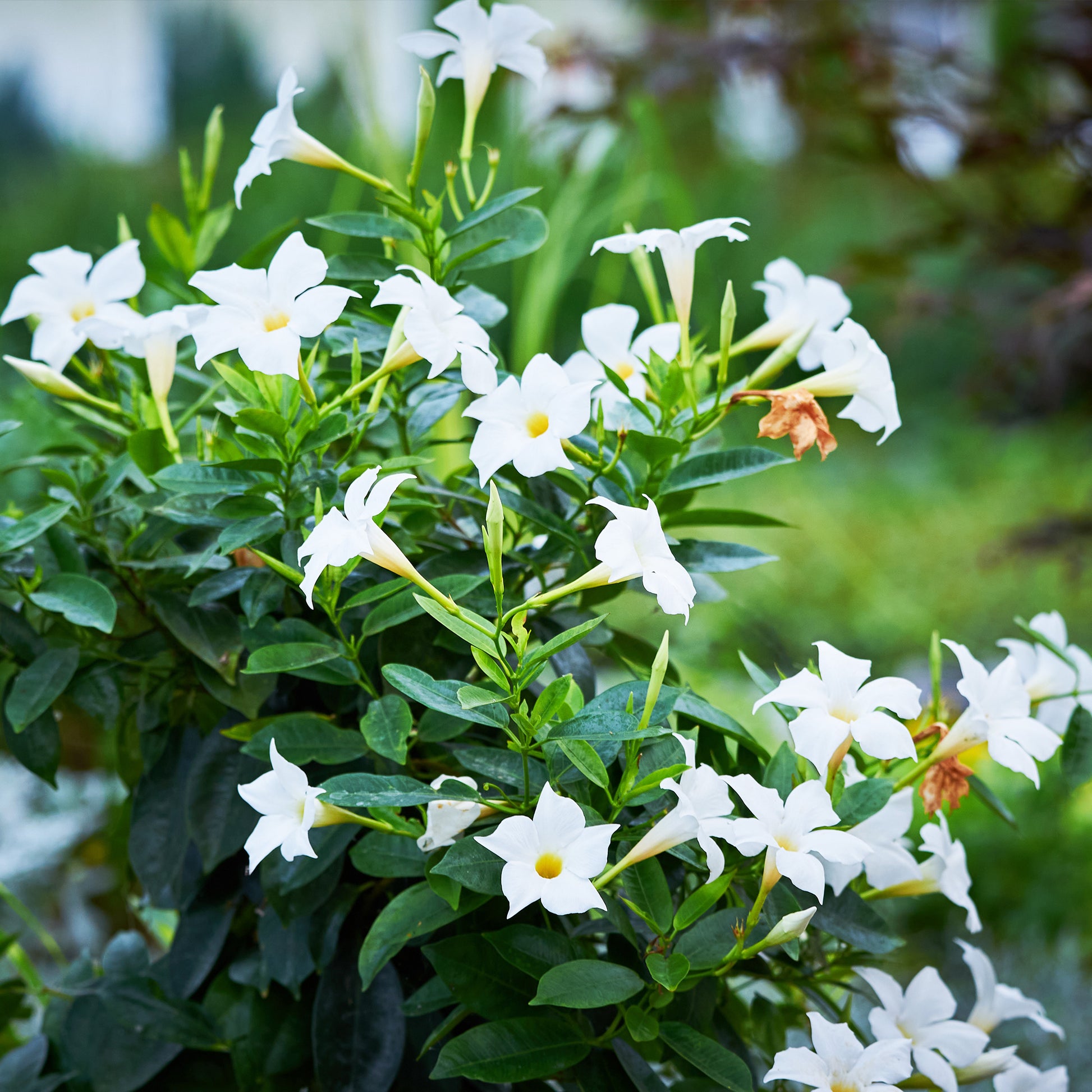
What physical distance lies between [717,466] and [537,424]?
13 centimetres

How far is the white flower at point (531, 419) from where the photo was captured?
0.48 meters

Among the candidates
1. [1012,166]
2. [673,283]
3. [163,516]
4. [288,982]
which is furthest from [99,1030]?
[1012,166]

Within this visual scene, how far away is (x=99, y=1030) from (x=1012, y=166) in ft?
7.49

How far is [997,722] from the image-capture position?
547mm

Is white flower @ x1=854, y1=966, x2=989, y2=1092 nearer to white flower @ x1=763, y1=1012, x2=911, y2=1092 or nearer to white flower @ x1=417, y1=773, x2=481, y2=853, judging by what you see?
white flower @ x1=763, y1=1012, x2=911, y2=1092

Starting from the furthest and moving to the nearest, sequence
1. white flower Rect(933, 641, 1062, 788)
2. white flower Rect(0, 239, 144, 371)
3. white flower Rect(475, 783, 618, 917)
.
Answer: white flower Rect(0, 239, 144, 371), white flower Rect(933, 641, 1062, 788), white flower Rect(475, 783, 618, 917)

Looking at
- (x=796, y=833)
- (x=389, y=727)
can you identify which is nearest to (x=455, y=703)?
(x=389, y=727)

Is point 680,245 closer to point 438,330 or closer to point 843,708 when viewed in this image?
point 438,330

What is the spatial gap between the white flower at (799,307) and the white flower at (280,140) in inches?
11.4

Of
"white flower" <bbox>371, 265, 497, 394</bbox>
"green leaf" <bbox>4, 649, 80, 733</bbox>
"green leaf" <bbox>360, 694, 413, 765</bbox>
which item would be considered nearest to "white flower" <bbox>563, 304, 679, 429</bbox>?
"white flower" <bbox>371, 265, 497, 394</bbox>

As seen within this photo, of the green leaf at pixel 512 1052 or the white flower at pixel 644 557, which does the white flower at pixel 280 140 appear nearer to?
the white flower at pixel 644 557

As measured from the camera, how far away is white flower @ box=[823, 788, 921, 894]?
554 millimetres

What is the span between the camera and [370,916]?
2.08ft

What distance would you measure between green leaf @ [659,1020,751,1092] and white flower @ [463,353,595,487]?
0.29 meters
